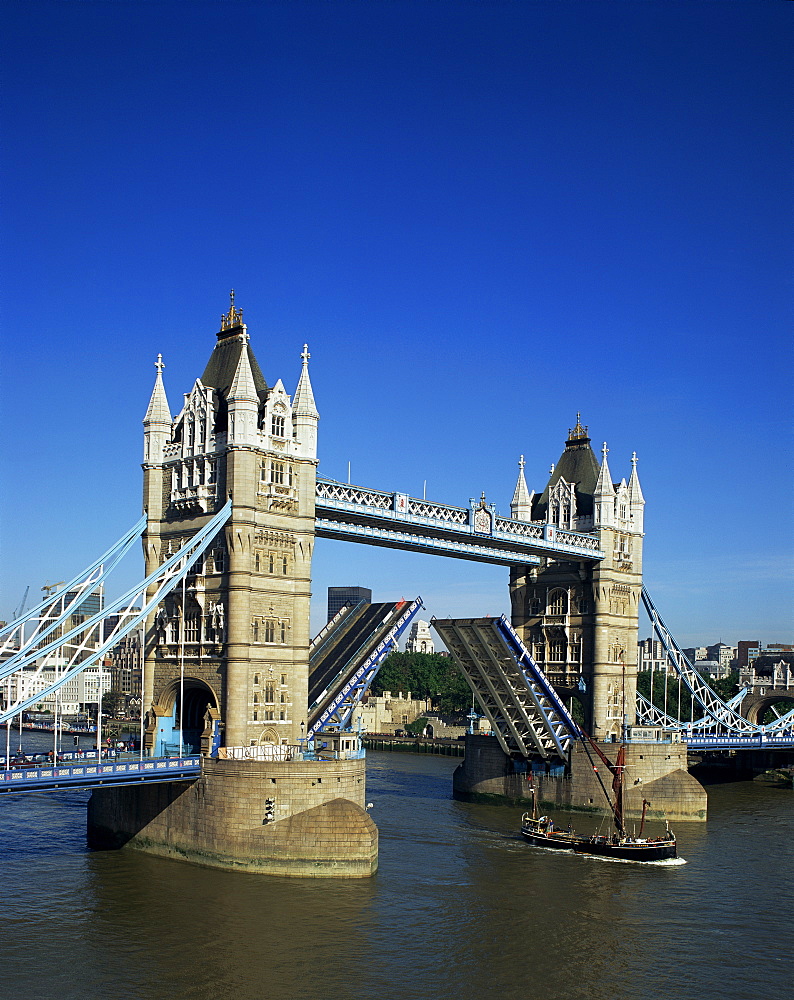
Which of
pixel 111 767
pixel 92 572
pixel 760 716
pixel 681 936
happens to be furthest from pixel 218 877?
pixel 760 716

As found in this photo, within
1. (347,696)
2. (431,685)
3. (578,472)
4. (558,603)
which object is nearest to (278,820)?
(347,696)

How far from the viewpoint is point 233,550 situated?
182 ft

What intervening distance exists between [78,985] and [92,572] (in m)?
23.6

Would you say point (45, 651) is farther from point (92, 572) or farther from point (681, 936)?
point (681, 936)

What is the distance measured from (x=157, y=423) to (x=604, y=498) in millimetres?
34135

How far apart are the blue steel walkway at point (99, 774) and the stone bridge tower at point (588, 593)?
34.5m

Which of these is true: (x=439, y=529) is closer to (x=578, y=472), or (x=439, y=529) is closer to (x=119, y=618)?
(x=578, y=472)

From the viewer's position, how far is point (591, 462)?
8244 cm

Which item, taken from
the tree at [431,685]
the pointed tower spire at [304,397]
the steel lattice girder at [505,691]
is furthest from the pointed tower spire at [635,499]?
the tree at [431,685]

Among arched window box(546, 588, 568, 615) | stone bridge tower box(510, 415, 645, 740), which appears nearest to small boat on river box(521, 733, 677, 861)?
stone bridge tower box(510, 415, 645, 740)

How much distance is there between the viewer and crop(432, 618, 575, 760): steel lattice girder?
6900 cm

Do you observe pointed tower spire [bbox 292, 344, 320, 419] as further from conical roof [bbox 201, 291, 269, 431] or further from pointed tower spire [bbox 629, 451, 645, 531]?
pointed tower spire [bbox 629, 451, 645, 531]

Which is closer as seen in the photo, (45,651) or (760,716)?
(45,651)

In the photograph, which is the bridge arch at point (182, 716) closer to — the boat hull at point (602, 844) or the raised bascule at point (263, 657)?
the raised bascule at point (263, 657)
